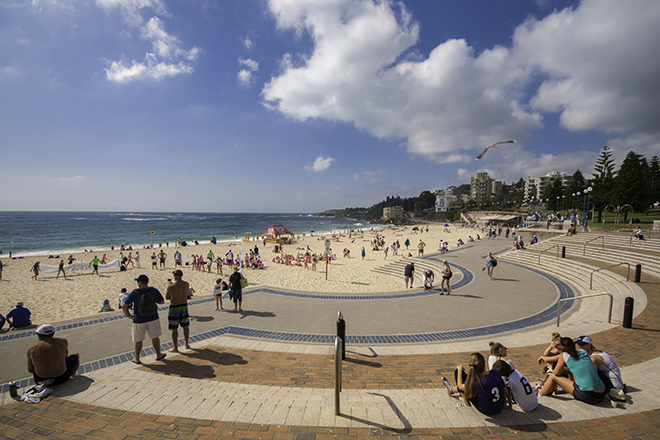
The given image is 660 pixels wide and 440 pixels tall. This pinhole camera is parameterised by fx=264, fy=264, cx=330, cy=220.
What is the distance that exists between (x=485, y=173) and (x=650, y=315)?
168228 mm

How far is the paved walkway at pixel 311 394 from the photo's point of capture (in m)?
2.99

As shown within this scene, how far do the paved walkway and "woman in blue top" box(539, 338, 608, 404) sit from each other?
14cm

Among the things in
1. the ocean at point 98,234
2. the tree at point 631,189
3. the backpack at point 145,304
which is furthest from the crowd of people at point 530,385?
the tree at point 631,189

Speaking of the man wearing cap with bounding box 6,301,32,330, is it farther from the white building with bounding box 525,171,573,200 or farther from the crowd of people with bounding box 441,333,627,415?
the white building with bounding box 525,171,573,200

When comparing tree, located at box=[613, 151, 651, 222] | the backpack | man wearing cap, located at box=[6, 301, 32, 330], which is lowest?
man wearing cap, located at box=[6, 301, 32, 330]

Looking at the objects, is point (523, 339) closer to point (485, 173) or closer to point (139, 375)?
point (139, 375)

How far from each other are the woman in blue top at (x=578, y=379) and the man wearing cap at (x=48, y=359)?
6.87 metres

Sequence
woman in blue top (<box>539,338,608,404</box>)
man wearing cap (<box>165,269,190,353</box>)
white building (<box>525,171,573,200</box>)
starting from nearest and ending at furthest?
woman in blue top (<box>539,338,608,404</box>), man wearing cap (<box>165,269,190,353</box>), white building (<box>525,171,573,200</box>)

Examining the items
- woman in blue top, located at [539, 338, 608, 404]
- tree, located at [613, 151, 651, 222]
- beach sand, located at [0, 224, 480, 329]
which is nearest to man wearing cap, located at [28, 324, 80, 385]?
beach sand, located at [0, 224, 480, 329]

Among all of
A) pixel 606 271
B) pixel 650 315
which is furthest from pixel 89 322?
pixel 606 271

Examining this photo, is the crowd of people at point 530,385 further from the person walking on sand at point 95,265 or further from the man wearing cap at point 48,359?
the person walking on sand at point 95,265

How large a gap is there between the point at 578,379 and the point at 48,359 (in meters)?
7.21

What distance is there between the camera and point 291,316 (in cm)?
771

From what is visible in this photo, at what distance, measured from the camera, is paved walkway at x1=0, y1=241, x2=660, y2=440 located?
2.99 meters
